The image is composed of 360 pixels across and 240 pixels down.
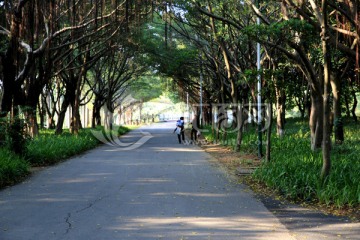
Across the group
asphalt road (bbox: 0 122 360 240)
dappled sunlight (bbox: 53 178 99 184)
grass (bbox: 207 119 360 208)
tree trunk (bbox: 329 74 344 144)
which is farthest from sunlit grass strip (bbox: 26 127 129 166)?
tree trunk (bbox: 329 74 344 144)

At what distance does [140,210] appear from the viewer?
271 inches

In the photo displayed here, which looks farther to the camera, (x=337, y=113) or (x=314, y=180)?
(x=337, y=113)

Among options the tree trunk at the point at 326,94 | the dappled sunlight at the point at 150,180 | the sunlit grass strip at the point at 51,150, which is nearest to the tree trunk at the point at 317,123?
the tree trunk at the point at 326,94

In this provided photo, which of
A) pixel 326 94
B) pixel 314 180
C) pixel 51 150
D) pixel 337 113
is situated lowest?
pixel 314 180

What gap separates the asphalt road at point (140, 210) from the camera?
554 cm

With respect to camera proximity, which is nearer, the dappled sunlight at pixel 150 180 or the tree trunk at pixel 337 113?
the dappled sunlight at pixel 150 180

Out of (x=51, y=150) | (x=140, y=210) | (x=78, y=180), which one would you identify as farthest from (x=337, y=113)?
(x=140, y=210)

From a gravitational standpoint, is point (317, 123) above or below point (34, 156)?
above

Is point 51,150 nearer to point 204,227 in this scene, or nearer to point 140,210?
point 140,210

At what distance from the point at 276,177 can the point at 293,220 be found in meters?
2.66

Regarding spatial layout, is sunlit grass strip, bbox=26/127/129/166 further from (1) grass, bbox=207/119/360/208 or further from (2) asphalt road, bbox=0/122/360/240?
(1) grass, bbox=207/119/360/208

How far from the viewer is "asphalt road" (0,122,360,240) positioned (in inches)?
218

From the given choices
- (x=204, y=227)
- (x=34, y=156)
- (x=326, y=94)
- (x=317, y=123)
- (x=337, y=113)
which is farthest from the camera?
(x=337, y=113)

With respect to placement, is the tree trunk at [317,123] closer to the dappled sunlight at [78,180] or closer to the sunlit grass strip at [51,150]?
the dappled sunlight at [78,180]
